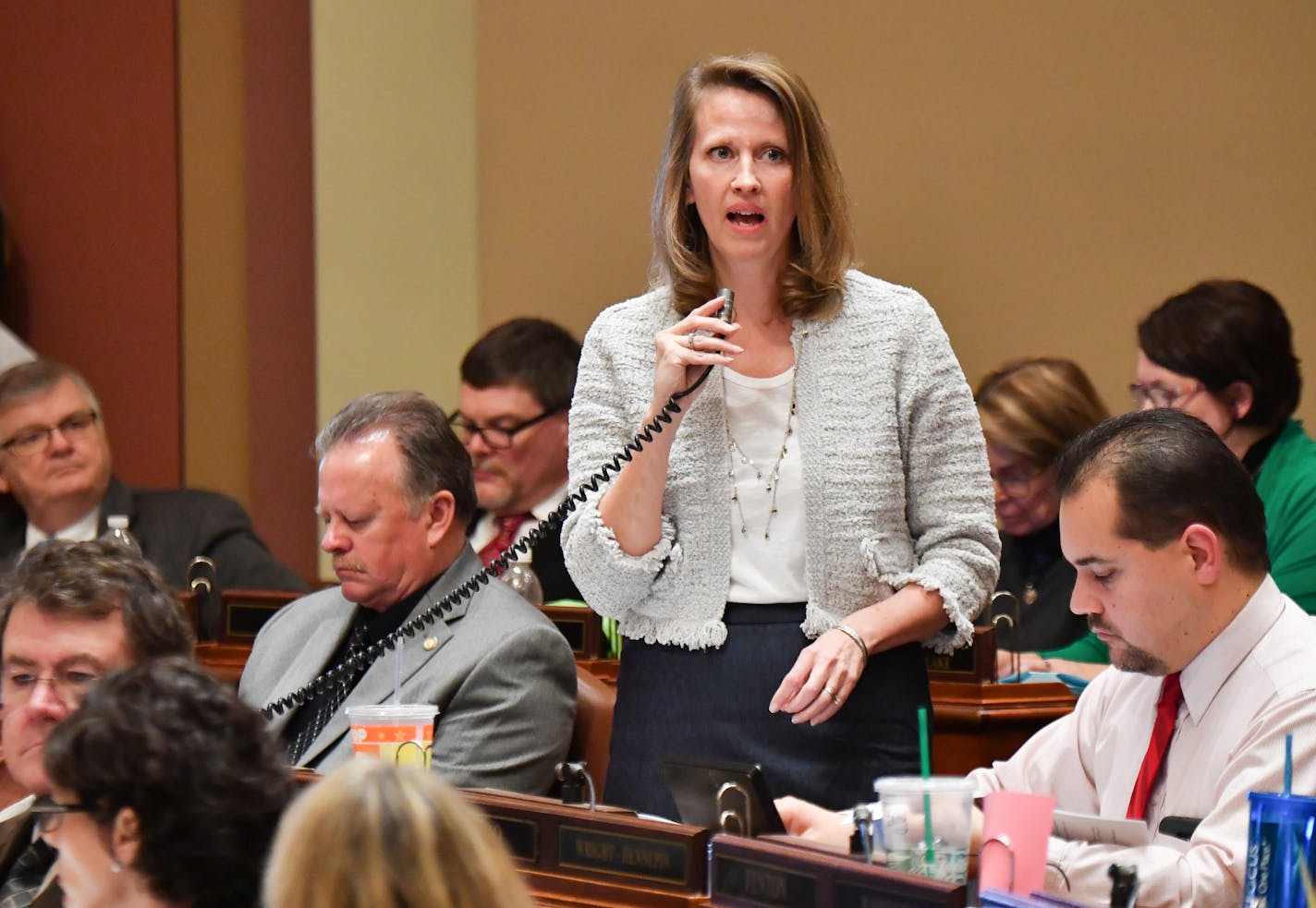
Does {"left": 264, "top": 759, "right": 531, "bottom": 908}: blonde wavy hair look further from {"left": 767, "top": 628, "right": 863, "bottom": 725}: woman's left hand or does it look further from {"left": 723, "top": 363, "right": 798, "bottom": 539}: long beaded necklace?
{"left": 723, "top": 363, "right": 798, "bottom": 539}: long beaded necklace

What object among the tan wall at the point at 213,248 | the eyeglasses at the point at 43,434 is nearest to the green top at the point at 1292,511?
the eyeglasses at the point at 43,434

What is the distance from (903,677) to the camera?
236 centimetres

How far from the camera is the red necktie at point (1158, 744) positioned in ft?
6.79

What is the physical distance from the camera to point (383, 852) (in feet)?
3.67

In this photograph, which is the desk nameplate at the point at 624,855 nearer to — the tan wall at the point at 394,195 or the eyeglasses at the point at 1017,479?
the eyeglasses at the point at 1017,479

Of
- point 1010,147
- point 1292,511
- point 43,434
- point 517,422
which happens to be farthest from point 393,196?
point 1292,511

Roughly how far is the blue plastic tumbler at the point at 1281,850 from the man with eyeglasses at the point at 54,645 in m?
1.43

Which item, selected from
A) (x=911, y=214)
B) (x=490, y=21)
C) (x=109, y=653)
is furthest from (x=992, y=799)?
(x=490, y=21)

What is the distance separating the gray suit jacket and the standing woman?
22 cm

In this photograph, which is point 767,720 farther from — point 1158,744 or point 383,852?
point 383,852

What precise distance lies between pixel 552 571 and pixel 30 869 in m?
1.99

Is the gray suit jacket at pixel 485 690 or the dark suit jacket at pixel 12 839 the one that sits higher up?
the gray suit jacket at pixel 485 690

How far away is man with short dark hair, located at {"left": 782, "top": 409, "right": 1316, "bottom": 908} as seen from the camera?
1967 millimetres

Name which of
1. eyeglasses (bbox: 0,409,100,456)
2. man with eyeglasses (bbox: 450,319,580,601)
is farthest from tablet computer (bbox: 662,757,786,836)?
eyeglasses (bbox: 0,409,100,456)
